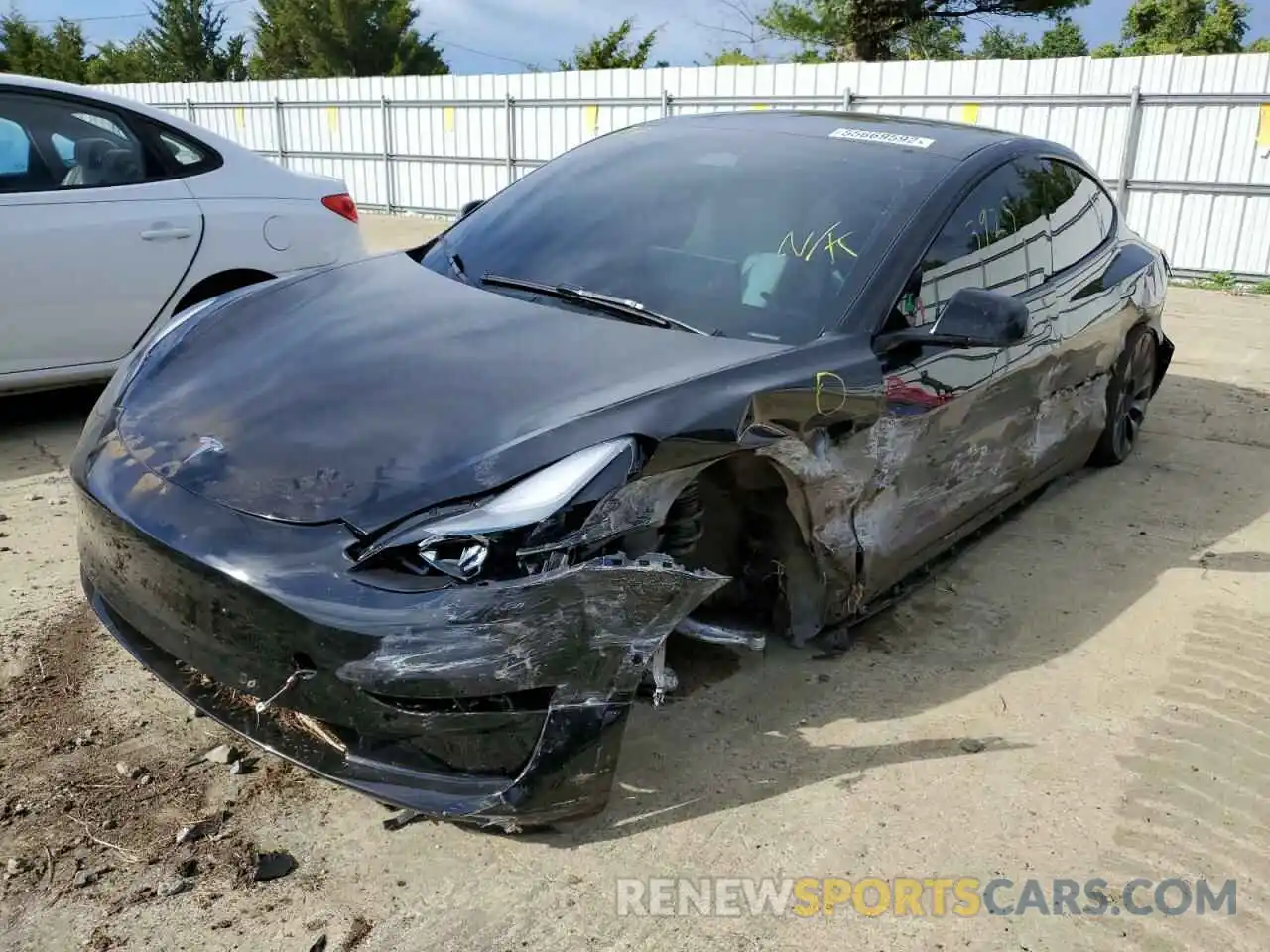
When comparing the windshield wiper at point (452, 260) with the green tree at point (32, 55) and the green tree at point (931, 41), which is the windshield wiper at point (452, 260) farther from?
the green tree at point (32, 55)

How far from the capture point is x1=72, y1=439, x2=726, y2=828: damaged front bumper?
80.0 inches

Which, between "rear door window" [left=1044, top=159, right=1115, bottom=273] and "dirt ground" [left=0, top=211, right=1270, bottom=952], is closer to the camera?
"dirt ground" [left=0, top=211, right=1270, bottom=952]

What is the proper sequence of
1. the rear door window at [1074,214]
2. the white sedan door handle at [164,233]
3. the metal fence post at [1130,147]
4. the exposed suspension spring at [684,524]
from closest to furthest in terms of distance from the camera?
the exposed suspension spring at [684,524]
the rear door window at [1074,214]
the white sedan door handle at [164,233]
the metal fence post at [1130,147]

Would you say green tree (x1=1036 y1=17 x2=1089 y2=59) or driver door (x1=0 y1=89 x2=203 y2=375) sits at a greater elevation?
green tree (x1=1036 y1=17 x2=1089 y2=59)

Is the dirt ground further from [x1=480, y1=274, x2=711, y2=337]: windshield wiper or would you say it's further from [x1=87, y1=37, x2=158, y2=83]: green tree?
[x1=87, y1=37, x2=158, y2=83]: green tree

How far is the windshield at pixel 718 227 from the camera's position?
303 centimetres

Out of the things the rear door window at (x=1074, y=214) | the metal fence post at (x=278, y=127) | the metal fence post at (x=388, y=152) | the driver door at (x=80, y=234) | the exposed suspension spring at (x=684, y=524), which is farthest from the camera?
the metal fence post at (x=278, y=127)

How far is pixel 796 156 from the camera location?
3482 mm

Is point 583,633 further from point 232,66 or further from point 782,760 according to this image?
point 232,66

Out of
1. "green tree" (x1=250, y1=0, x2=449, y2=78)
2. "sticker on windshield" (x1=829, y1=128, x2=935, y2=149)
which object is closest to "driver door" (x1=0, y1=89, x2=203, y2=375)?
"sticker on windshield" (x1=829, y1=128, x2=935, y2=149)

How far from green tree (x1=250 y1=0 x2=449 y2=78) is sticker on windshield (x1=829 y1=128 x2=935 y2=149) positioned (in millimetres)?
43617

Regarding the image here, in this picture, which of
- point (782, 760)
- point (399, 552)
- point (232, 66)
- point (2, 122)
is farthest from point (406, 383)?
point (232, 66)

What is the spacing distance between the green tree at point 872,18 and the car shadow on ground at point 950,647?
21.3 metres

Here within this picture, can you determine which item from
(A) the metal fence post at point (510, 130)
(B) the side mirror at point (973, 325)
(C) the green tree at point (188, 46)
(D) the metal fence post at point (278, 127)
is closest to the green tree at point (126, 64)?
(C) the green tree at point (188, 46)
